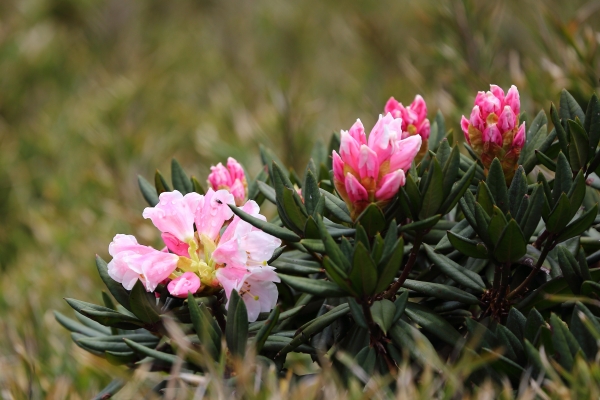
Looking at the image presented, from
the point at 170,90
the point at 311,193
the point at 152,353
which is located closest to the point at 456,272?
the point at 311,193

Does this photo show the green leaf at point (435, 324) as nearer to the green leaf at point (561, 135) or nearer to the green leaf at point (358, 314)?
the green leaf at point (358, 314)

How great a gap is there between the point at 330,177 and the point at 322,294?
211mm

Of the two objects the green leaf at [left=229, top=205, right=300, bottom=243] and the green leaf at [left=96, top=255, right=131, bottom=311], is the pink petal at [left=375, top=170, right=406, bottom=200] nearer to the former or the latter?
the green leaf at [left=229, top=205, right=300, bottom=243]

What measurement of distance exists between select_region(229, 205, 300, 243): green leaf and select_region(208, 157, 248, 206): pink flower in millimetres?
141

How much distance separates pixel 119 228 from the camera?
146 cm

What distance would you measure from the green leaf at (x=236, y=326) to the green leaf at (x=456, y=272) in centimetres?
14

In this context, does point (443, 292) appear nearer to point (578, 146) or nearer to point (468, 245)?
point (468, 245)

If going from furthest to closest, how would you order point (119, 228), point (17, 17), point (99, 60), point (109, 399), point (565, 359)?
point (99, 60)
point (17, 17)
point (119, 228)
point (109, 399)
point (565, 359)

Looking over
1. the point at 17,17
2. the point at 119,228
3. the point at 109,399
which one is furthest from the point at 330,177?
the point at 17,17

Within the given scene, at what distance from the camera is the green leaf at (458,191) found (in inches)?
17.9

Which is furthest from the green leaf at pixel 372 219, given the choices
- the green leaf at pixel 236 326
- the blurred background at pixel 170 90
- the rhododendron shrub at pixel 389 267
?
the blurred background at pixel 170 90

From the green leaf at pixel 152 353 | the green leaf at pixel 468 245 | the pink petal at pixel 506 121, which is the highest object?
the pink petal at pixel 506 121

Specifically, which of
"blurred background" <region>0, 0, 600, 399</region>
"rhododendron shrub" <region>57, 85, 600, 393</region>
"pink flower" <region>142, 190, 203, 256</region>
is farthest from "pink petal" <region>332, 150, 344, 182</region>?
"blurred background" <region>0, 0, 600, 399</region>

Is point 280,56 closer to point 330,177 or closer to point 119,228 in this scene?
point 119,228
